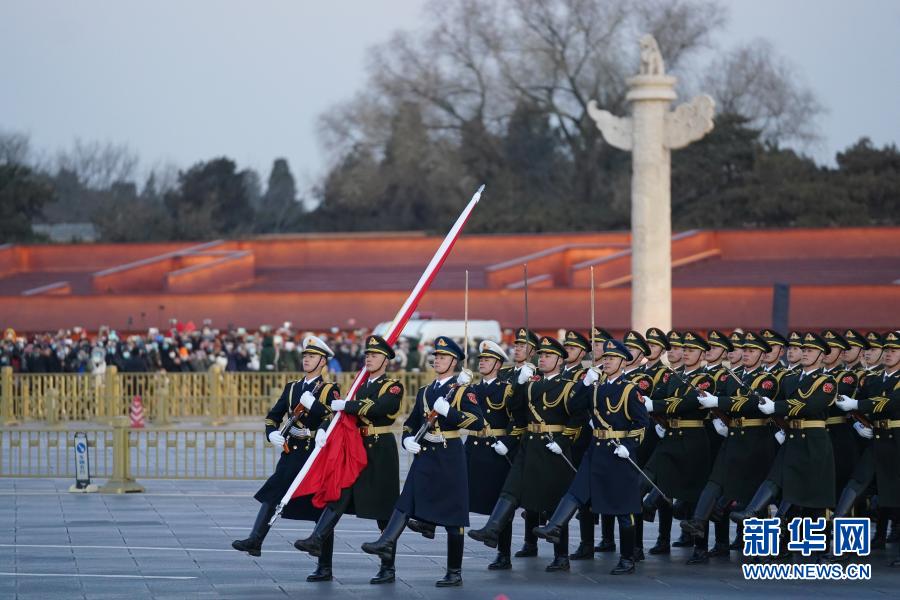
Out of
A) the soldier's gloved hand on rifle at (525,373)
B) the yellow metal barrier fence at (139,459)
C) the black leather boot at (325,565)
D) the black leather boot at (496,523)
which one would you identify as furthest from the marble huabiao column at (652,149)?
the black leather boot at (325,565)

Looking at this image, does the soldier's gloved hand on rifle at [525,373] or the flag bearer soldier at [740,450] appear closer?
the soldier's gloved hand on rifle at [525,373]

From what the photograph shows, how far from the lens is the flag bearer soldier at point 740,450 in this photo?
36.8 ft

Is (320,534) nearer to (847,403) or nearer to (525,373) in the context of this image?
(525,373)

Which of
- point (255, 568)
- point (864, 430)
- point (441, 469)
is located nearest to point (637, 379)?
point (864, 430)

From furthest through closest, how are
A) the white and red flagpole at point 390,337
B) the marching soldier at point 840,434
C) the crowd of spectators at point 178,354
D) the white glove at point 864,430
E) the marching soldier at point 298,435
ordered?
the crowd of spectators at point 178,354, the marching soldier at point 840,434, the white glove at point 864,430, the marching soldier at point 298,435, the white and red flagpole at point 390,337

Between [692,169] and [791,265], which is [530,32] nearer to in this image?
[692,169]

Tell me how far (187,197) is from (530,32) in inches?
661

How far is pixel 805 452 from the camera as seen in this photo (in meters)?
10.9

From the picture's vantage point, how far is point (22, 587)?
10.2m

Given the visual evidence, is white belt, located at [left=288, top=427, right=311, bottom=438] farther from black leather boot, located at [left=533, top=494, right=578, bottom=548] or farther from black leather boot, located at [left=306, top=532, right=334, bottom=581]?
black leather boot, located at [left=533, top=494, right=578, bottom=548]

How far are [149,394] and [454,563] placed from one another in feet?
54.3

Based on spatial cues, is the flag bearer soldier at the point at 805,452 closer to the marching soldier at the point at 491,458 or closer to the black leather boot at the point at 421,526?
the marching soldier at the point at 491,458

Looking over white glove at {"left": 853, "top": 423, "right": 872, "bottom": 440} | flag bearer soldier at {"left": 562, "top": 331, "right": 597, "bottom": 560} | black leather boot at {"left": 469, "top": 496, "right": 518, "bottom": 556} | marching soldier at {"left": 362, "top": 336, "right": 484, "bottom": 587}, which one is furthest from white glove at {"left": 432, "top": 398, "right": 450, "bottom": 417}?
white glove at {"left": 853, "top": 423, "right": 872, "bottom": 440}

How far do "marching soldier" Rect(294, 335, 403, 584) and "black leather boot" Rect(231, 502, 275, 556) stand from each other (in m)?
0.34
